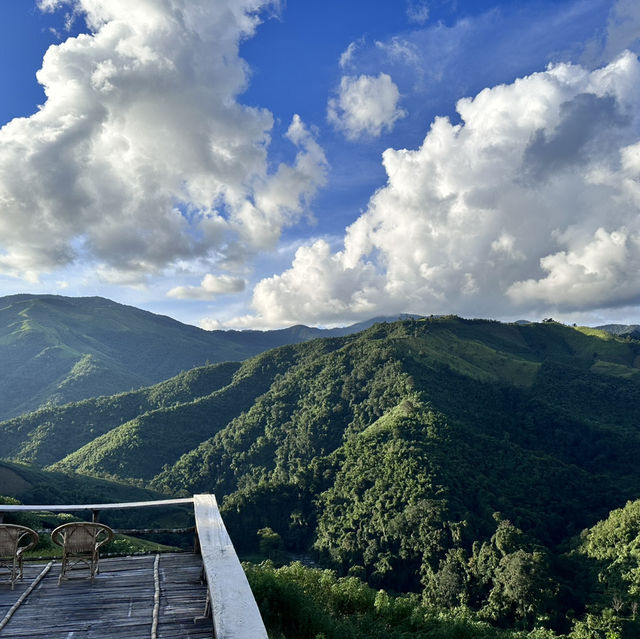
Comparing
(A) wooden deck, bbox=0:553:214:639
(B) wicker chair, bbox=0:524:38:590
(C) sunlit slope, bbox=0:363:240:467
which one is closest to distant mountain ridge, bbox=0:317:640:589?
(C) sunlit slope, bbox=0:363:240:467

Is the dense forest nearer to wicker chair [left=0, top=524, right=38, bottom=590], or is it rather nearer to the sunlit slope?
the sunlit slope

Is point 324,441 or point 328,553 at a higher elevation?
point 324,441

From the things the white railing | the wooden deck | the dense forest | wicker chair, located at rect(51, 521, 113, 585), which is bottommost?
the dense forest

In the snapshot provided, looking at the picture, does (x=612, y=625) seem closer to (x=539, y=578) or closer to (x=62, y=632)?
(x=539, y=578)

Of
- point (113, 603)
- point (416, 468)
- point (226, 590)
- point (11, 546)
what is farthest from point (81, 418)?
point (226, 590)

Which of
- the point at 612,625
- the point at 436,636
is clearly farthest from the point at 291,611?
the point at 612,625

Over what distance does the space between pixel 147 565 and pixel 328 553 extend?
73895 millimetres

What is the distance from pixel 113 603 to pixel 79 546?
1.18 meters

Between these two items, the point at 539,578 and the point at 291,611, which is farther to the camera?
the point at 539,578

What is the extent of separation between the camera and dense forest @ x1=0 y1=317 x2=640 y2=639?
44.4 m

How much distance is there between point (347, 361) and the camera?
143m

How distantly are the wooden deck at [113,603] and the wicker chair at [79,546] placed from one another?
0.17m

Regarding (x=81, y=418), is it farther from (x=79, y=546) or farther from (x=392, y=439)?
(x=79, y=546)

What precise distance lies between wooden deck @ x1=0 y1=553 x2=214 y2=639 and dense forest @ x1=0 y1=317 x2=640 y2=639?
6.55 m
